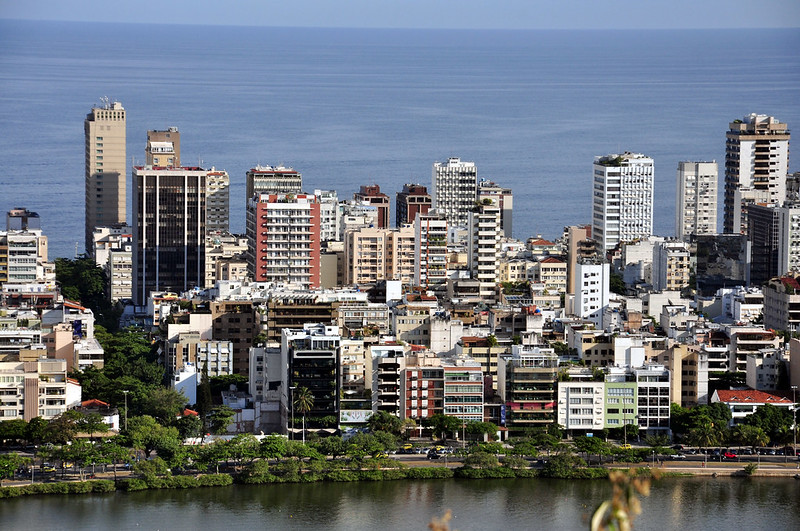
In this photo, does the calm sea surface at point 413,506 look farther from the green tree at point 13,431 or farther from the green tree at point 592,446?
the green tree at point 13,431

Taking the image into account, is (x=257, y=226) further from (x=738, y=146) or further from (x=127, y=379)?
(x=738, y=146)

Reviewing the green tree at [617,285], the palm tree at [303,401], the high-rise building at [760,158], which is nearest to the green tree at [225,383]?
the palm tree at [303,401]

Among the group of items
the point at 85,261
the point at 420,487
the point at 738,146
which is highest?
the point at 738,146

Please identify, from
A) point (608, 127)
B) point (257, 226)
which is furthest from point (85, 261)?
point (608, 127)

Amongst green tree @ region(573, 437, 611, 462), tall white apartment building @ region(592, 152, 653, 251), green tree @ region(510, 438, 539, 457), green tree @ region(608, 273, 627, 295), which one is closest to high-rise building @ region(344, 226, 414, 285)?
green tree @ region(608, 273, 627, 295)

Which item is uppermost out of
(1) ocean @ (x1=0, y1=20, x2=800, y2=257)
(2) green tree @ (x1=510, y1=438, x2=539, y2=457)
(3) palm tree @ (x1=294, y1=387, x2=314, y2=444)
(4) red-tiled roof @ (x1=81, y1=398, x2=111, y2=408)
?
(1) ocean @ (x1=0, y1=20, x2=800, y2=257)

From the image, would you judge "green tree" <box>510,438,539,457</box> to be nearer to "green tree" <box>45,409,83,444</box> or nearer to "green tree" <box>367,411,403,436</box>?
"green tree" <box>367,411,403,436</box>
